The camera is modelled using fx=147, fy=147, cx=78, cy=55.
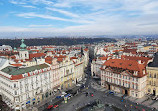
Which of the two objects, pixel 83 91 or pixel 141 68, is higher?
pixel 141 68

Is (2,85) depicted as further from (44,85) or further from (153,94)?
(153,94)

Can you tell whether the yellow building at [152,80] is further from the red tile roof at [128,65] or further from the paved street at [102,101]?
the paved street at [102,101]

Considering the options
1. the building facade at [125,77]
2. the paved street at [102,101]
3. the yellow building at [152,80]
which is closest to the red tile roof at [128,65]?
the building facade at [125,77]

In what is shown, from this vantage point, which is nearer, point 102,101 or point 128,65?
point 102,101

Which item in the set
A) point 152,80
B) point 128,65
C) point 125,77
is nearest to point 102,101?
point 125,77

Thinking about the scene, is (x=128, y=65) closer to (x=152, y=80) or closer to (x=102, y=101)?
(x=152, y=80)

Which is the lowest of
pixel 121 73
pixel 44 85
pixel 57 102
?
pixel 57 102

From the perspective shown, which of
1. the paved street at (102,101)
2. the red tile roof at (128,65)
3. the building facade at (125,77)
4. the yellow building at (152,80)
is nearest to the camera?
the paved street at (102,101)

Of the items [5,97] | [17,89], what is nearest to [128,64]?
[17,89]
